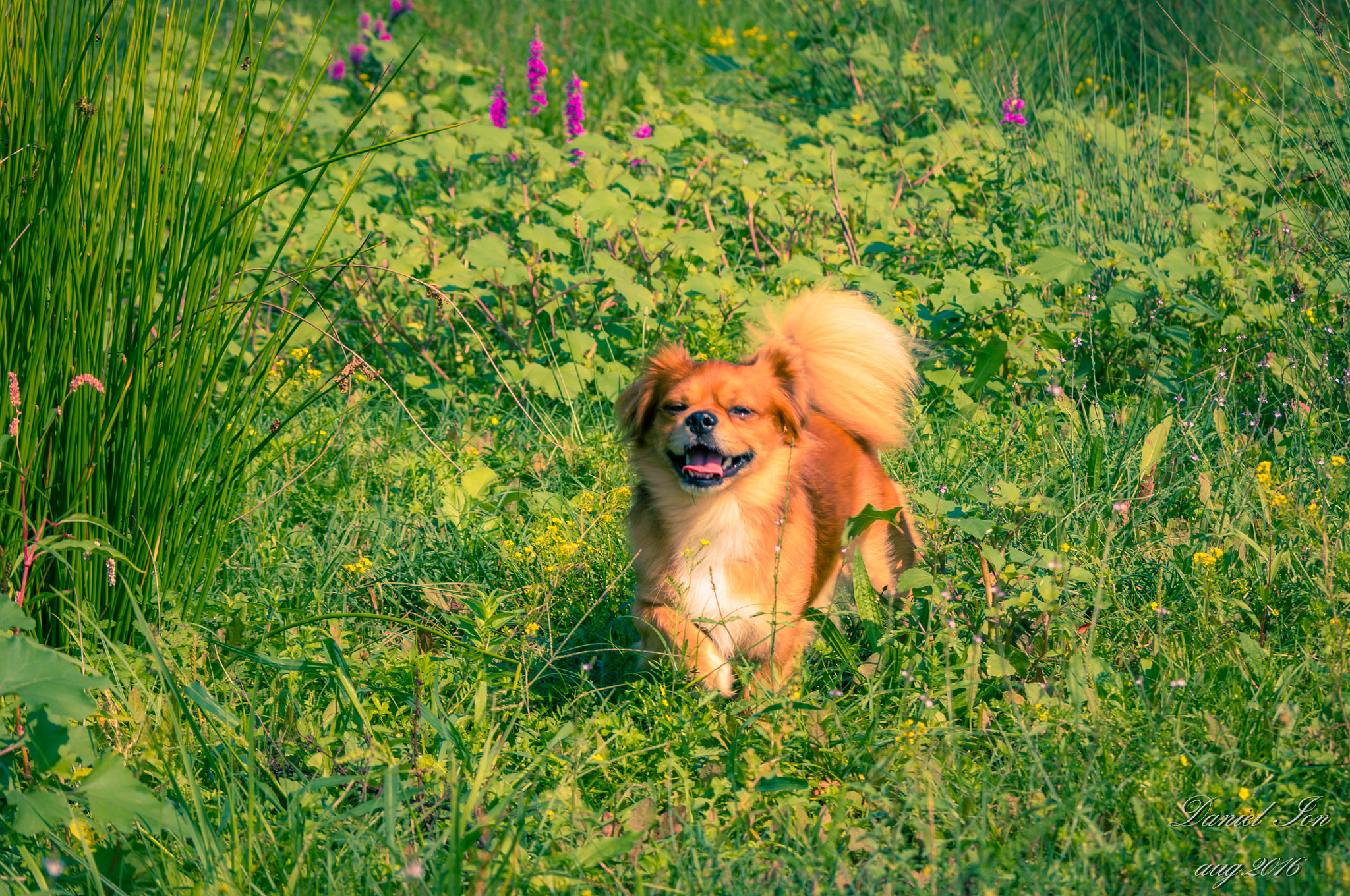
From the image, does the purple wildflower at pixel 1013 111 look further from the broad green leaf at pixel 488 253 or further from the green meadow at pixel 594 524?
the broad green leaf at pixel 488 253

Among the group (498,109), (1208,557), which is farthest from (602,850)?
(498,109)

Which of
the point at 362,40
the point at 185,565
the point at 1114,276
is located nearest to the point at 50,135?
the point at 185,565

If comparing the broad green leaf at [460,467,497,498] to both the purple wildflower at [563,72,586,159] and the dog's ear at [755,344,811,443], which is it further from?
the purple wildflower at [563,72,586,159]

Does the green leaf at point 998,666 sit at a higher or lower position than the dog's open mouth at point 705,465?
lower

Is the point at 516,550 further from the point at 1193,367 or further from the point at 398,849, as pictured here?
the point at 1193,367

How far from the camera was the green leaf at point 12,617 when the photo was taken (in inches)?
67.9

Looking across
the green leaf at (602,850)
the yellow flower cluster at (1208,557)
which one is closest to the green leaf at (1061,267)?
the yellow flower cluster at (1208,557)

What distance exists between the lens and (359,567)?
2805 mm

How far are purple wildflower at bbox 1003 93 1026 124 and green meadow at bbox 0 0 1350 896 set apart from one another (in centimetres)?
9

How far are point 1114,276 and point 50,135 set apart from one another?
3496 millimetres

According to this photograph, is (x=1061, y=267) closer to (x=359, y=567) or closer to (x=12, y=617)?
(x=359, y=567)

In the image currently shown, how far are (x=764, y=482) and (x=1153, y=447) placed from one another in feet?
3.45

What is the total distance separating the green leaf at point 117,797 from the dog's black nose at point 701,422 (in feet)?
5.05

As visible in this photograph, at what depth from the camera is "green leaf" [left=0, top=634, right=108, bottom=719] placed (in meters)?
1.66
